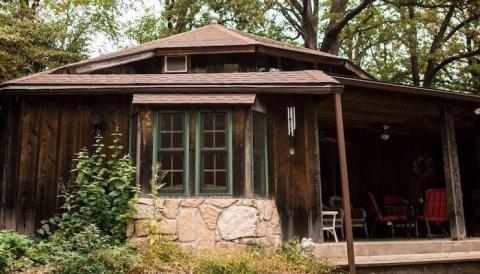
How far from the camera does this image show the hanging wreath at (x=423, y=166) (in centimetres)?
1278

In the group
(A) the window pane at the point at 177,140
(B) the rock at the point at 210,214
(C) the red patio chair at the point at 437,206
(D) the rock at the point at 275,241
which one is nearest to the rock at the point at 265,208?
(D) the rock at the point at 275,241

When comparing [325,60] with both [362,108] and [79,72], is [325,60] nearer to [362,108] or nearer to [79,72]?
[362,108]

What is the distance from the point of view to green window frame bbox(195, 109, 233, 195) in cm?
736

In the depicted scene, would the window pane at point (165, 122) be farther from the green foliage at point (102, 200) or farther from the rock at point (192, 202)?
the rock at point (192, 202)

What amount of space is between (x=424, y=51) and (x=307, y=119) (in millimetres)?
13888

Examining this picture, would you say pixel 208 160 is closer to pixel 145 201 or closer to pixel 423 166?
pixel 145 201

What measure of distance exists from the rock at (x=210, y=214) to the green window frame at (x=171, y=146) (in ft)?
1.34

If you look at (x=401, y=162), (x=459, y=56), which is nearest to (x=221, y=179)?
(x=401, y=162)

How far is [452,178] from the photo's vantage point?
29.4 feet

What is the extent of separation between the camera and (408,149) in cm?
1291

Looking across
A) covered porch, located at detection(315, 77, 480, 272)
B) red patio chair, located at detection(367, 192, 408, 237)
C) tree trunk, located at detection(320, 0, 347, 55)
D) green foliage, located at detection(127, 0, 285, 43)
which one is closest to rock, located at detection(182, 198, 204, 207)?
covered porch, located at detection(315, 77, 480, 272)

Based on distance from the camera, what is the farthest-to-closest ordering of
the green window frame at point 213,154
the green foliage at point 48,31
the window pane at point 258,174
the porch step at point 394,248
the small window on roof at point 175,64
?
1. the green foliage at point 48,31
2. the small window on roof at point 175,64
3. the window pane at point 258,174
4. the porch step at point 394,248
5. the green window frame at point 213,154

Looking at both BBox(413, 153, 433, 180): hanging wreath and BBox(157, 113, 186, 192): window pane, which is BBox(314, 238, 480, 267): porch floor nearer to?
BBox(157, 113, 186, 192): window pane

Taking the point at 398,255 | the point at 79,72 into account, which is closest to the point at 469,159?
the point at 398,255
